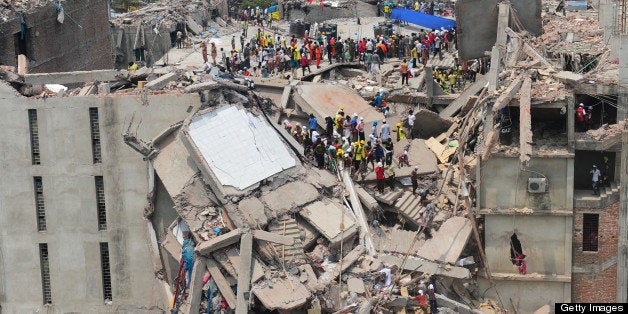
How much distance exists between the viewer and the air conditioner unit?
39312 millimetres

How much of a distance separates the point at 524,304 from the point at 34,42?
23.4 m

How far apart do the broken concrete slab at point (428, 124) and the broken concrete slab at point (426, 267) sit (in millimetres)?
7226

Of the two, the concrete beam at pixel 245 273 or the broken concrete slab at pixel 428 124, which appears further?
the broken concrete slab at pixel 428 124

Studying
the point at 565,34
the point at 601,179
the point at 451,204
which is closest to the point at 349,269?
the point at 451,204

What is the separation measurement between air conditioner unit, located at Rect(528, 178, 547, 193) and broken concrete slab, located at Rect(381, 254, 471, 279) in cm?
318

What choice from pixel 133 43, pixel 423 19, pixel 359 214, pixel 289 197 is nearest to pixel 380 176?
pixel 359 214

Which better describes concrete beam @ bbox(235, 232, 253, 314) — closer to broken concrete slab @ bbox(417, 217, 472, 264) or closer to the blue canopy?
broken concrete slab @ bbox(417, 217, 472, 264)

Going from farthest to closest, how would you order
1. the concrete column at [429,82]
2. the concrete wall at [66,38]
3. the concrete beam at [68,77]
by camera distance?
the concrete wall at [66,38] → the concrete column at [429,82] → the concrete beam at [68,77]

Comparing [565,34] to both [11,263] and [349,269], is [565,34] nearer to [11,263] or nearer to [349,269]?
[349,269]

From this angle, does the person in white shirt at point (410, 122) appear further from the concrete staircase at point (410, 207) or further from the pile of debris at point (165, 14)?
the pile of debris at point (165, 14)

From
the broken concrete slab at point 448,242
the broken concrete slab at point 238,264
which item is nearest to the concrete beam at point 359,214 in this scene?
the broken concrete slab at point 448,242

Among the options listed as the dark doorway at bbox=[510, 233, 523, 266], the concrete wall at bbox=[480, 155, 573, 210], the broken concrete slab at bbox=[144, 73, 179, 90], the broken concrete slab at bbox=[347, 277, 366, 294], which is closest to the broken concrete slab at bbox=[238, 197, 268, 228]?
the broken concrete slab at bbox=[347, 277, 366, 294]

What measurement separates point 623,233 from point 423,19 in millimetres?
26632

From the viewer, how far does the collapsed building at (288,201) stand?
126ft
